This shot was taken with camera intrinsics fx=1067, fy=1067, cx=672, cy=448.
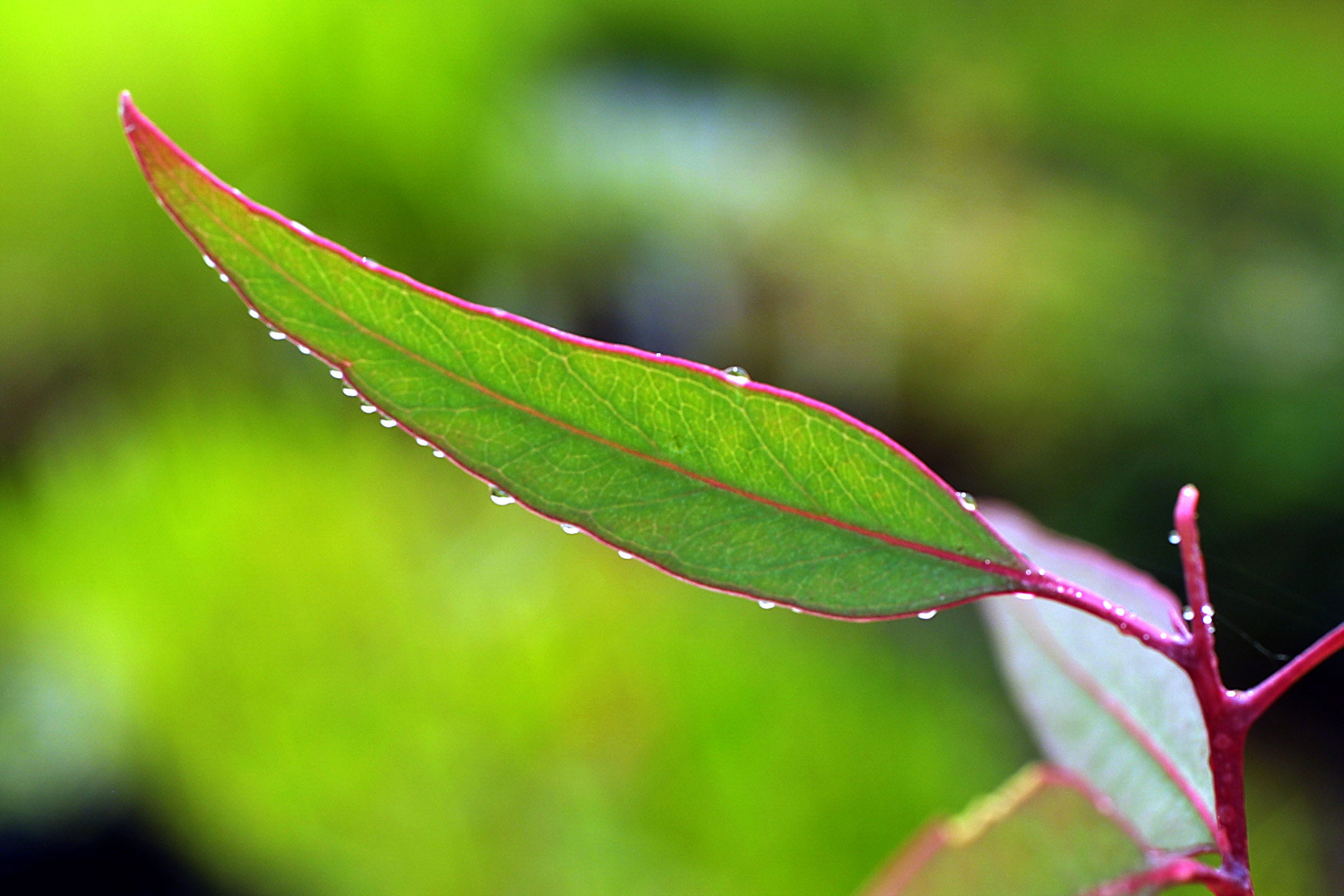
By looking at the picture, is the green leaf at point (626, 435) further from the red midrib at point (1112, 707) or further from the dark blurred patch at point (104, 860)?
the dark blurred patch at point (104, 860)

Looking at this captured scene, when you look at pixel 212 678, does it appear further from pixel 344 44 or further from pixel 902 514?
pixel 344 44

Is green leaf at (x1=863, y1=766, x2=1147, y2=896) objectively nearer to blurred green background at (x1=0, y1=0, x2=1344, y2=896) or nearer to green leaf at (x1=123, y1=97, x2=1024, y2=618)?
green leaf at (x1=123, y1=97, x2=1024, y2=618)

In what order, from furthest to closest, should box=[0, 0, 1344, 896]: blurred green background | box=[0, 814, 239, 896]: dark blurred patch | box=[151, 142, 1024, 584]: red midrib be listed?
1. box=[0, 814, 239, 896]: dark blurred patch
2. box=[0, 0, 1344, 896]: blurred green background
3. box=[151, 142, 1024, 584]: red midrib

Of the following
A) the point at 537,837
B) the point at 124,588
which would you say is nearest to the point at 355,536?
the point at 124,588

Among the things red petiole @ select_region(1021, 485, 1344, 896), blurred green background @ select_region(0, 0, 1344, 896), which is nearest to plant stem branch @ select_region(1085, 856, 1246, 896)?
red petiole @ select_region(1021, 485, 1344, 896)

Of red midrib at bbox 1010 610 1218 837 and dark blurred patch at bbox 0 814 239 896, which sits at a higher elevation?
red midrib at bbox 1010 610 1218 837

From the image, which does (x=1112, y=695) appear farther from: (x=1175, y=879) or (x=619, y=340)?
(x=619, y=340)
